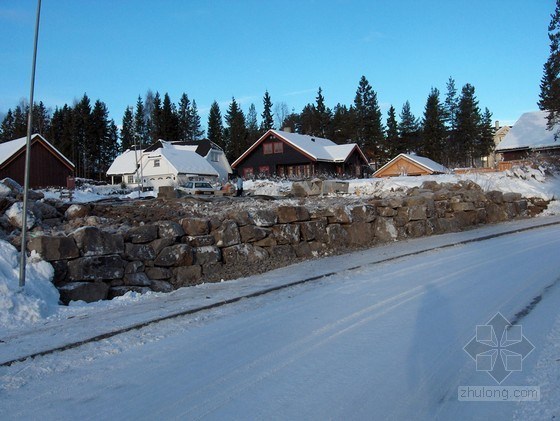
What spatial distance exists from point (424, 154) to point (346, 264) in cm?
6746

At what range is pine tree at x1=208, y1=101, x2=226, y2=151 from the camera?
3492 inches

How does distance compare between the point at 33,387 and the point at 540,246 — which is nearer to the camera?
the point at 33,387

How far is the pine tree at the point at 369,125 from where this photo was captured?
75688mm

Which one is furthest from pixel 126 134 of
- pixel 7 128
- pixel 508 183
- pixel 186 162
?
pixel 508 183

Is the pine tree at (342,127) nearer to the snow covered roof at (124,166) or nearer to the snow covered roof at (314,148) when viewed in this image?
the snow covered roof at (314,148)

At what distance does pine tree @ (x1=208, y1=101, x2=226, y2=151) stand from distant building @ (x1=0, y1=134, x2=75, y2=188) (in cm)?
4324

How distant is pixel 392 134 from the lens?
7744 centimetres

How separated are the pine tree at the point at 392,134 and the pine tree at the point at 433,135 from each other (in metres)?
4.03

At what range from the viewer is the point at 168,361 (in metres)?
5.28

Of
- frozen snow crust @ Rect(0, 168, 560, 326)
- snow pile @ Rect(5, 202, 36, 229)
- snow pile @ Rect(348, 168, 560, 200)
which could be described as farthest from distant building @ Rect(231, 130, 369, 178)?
snow pile @ Rect(5, 202, 36, 229)

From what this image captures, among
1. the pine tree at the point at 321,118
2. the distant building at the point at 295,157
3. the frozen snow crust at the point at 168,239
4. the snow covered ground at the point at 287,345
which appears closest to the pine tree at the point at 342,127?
the pine tree at the point at 321,118

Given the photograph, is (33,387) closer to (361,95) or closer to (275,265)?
(275,265)

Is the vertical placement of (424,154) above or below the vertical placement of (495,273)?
above

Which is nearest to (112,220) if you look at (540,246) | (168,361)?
(168,361)
